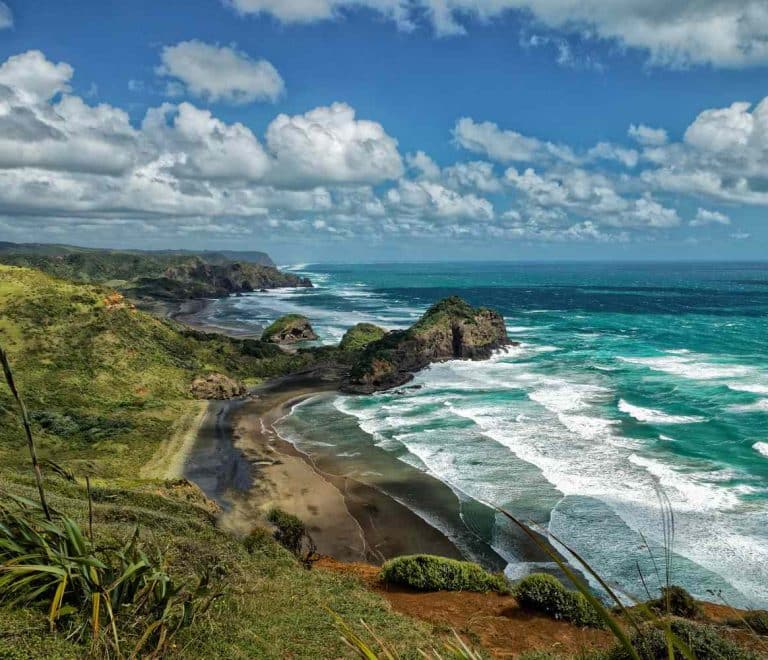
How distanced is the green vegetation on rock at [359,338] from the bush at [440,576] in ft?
183

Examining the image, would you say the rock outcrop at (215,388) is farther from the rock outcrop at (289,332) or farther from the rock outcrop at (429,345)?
the rock outcrop at (289,332)

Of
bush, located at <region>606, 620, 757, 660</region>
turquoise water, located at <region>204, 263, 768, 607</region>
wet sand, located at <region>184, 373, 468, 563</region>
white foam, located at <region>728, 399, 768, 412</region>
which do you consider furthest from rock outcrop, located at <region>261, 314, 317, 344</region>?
bush, located at <region>606, 620, 757, 660</region>

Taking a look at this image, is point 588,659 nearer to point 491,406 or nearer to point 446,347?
point 491,406

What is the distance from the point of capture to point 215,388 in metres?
56.9

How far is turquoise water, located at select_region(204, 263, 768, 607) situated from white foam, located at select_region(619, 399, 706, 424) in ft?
0.50

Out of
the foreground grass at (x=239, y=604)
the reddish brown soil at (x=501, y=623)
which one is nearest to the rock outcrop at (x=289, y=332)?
the foreground grass at (x=239, y=604)

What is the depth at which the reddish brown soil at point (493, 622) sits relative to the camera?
15852mm

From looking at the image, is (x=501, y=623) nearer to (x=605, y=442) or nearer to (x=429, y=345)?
(x=605, y=442)

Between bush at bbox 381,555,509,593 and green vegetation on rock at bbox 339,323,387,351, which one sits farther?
green vegetation on rock at bbox 339,323,387,351

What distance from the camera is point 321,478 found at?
35.5 metres

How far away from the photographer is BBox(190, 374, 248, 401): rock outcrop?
56219 mm

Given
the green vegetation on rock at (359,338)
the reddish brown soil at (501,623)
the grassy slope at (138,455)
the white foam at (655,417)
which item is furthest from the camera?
the green vegetation on rock at (359,338)

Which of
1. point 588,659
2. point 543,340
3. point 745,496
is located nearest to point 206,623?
point 588,659

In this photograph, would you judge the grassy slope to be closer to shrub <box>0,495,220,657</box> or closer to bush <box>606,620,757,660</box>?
shrub <box>0,495,220,657</box>
